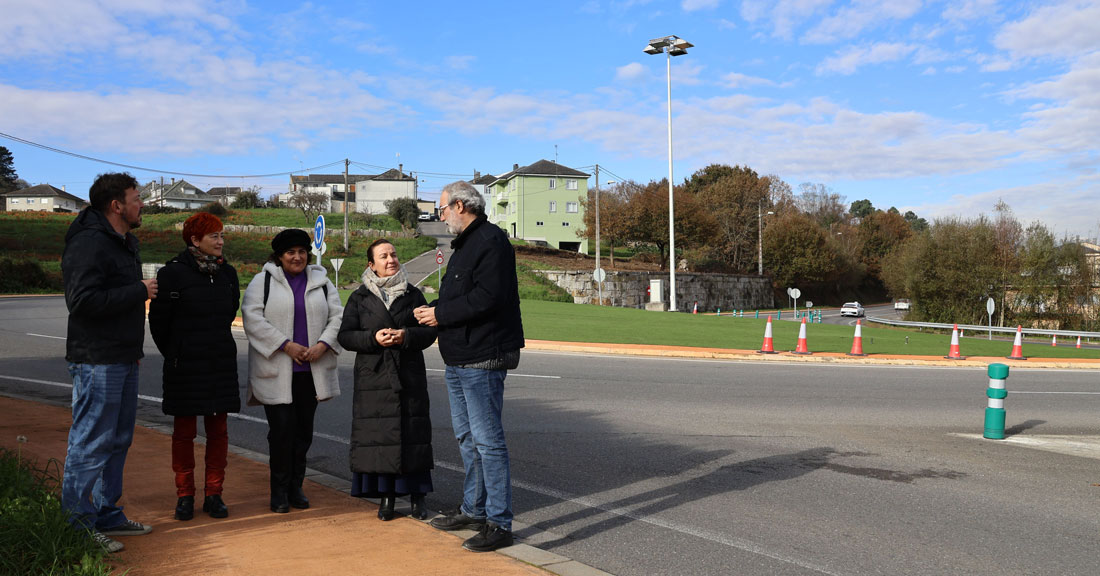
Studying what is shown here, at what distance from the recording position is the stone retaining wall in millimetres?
52812

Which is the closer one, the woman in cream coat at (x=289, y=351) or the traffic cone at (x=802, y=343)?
the woman in cream coat at (x=289, y=351)

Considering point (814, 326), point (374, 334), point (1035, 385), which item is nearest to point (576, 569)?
point (374, 334)

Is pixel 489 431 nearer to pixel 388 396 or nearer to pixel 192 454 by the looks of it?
pixel 388 396

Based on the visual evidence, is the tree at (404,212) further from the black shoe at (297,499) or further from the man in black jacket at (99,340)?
the man in black jacket at (99,340)

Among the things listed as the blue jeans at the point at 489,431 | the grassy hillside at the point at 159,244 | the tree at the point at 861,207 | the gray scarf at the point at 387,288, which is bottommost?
the blue jeans at the point at 489,431

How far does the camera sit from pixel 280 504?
532cm

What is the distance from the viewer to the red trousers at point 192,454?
521cm

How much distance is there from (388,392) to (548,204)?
82661mm

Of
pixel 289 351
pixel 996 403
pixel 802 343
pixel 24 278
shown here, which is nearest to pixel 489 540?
pixel 289 351

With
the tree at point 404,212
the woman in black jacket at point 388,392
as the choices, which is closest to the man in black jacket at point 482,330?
the woman in black jacket at point 388,392

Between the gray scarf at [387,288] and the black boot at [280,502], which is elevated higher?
the gray scarf at [387,288]

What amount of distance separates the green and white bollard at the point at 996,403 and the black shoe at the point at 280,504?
7.38 m

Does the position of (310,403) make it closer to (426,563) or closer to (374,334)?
(374,334)

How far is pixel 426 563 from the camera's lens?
442cm
